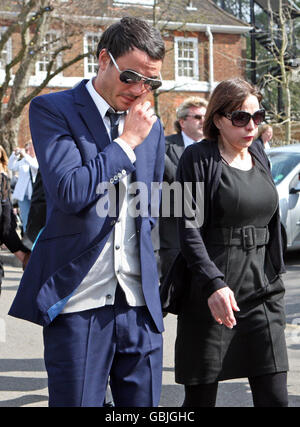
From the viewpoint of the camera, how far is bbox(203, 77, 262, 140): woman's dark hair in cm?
352

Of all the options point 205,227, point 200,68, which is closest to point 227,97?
point 205,227

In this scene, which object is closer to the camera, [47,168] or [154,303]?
[47,168]

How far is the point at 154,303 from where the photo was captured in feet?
8.68

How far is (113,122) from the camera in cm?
264

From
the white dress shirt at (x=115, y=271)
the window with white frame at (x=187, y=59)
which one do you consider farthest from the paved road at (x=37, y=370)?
the window with white frame at (x=187, y=59)

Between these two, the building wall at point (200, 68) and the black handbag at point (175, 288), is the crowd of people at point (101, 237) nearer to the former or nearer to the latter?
the black handbag at point (175, 288)

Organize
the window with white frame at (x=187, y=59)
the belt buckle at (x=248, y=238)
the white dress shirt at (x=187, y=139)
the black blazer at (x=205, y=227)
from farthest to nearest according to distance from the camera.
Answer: the window with white frame at (x=187, y=59)
the white dress shirt at (x=187, y=139)
the belt buckle at (x=248, y=238)
the black blazer at (x=205, y=227)

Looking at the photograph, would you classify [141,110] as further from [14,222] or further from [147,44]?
[14,222]

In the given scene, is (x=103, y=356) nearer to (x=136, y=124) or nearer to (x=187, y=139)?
(x=136, y=124)

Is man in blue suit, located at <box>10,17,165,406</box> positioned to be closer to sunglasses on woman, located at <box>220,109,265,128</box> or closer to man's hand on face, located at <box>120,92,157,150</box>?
man's hand on face, located at <box>120,92,157,150</box>

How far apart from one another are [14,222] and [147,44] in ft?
9.08

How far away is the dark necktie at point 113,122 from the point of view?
262 centimetres

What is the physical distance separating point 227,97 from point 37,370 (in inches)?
122
